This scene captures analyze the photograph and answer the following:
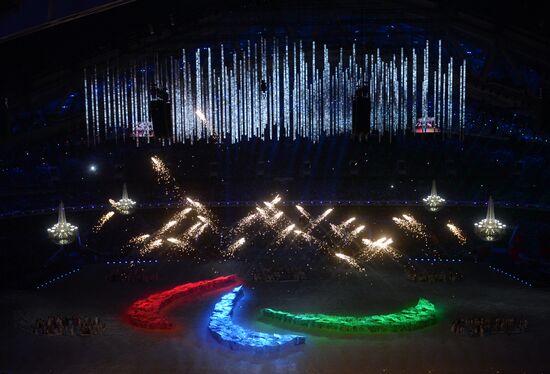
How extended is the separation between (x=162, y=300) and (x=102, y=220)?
13.3 m

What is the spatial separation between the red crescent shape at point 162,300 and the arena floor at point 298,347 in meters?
0.41

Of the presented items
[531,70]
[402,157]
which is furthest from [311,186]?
[531,70]

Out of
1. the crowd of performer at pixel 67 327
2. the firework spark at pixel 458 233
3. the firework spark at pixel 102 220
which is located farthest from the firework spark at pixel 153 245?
the firework spark at pixel 458 233

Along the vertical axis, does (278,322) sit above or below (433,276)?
below

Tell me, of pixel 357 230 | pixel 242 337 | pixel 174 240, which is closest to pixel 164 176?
pixel 174 240

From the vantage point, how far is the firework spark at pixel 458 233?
123ft

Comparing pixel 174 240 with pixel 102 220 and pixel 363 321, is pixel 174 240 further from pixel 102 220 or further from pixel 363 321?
pixel 363 321

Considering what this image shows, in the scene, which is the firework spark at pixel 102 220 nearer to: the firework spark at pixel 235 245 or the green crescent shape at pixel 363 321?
the firework spark at pixel 235 245

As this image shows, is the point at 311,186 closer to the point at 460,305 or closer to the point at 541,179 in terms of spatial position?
the point at 541,179

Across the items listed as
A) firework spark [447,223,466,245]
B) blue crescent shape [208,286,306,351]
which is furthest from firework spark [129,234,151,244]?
firework spark [447,223,466,245]

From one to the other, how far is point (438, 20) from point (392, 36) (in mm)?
3069

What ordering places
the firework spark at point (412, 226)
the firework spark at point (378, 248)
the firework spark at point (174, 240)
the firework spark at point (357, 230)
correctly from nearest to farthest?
1. the firework spark at point (378, 248)
2. the firework spark at point (174, 240)
3. the firework spark at point (357, 230)
4. the firework spark at point (412, 226)

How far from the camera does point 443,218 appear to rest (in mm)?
40000

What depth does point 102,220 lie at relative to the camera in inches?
1566
